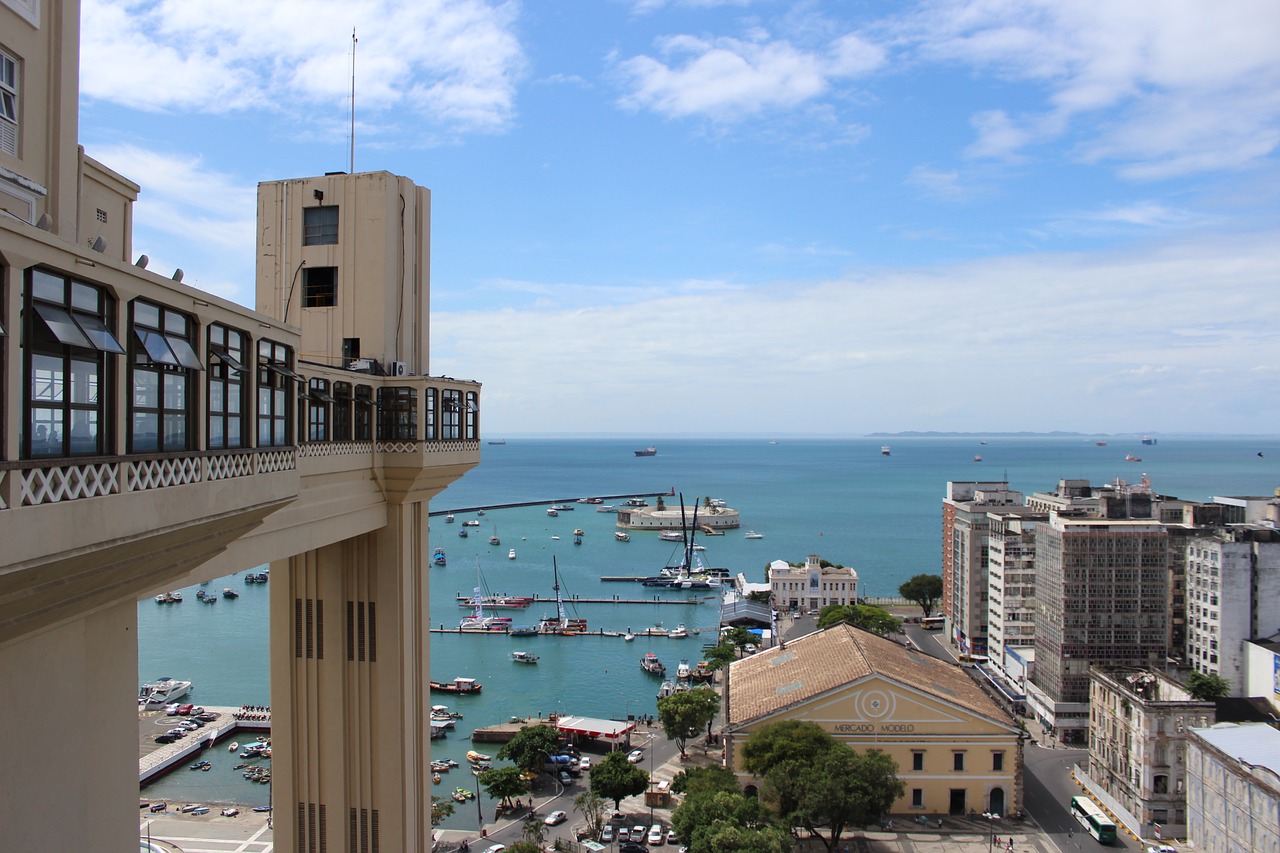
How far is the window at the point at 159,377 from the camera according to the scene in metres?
6.09

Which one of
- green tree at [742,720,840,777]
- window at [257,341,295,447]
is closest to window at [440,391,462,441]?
window at [257,341,295,447]

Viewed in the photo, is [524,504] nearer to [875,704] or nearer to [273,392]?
[875,704]

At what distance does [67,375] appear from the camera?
5.35m

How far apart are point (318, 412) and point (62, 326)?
6.38 meters

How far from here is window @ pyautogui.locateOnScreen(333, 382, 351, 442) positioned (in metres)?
12.1

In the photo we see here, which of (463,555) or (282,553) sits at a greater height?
(282,553)

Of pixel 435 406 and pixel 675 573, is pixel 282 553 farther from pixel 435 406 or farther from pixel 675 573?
pixel 675 573

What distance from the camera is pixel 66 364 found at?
534 centimetres

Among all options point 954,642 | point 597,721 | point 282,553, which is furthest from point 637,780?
point 954,642

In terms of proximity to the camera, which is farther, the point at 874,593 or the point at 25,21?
the point at 874,593

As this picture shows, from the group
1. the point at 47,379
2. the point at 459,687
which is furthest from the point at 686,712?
the point at 47,379

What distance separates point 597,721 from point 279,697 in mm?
32372

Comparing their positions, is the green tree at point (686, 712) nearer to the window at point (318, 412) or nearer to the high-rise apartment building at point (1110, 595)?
the high-rise apartment building at point (1110, 595)

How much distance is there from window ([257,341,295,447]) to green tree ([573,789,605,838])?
26.9 metres
